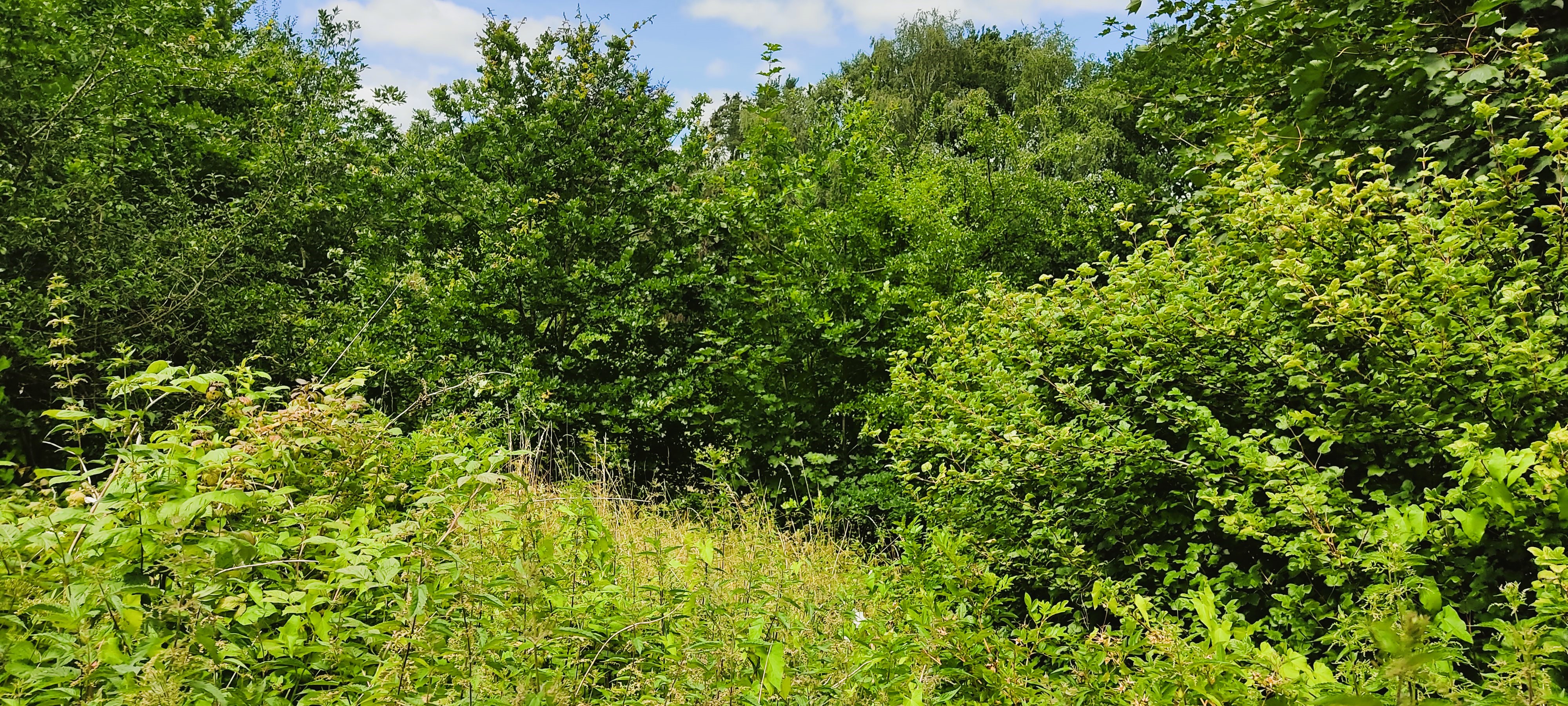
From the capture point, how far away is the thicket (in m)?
1.87

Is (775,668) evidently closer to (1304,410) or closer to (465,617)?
(465,617)

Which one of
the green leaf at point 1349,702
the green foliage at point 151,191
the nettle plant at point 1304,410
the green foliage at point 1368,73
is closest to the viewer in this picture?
the green leaf at point 1349,702

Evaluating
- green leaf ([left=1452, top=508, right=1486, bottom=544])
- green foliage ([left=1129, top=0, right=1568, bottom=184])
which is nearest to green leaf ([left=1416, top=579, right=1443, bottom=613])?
green leaf ([left=1452, top=508, right=1486, bottom=544])

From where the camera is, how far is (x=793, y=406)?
7.18 m

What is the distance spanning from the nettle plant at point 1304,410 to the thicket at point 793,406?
2 centimetres

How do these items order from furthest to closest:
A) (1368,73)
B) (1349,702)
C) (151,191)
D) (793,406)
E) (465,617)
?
(151,191), (793,406), (1368,73), (465,617), (1349,702)

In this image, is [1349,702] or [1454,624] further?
[1454,624]

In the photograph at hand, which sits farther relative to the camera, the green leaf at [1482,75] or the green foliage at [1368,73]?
the green foliage at [1368,73]

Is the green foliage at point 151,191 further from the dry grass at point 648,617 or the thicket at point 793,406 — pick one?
the dry grass at point 648,617

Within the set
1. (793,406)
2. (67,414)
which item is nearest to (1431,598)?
(67,414)

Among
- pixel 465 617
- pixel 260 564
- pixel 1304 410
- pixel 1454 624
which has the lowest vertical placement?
pixel 465 617

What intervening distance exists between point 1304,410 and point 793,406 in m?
4.92

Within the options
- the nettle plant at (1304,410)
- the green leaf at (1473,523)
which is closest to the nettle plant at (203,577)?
the nettle plant at (1304,410)

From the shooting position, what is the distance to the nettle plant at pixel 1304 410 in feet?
6.73
